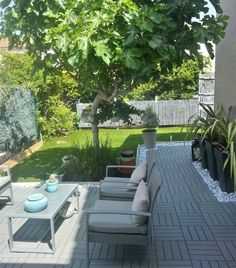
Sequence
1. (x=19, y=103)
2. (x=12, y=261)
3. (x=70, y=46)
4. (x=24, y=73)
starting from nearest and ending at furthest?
(x=12, y=261) < (x=70, y=46) < (x=19, y=103) < (x=24, y=73)

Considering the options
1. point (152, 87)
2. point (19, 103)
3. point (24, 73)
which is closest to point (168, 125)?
point (152, 87)

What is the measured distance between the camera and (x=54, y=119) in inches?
531

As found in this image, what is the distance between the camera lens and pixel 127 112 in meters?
8.03

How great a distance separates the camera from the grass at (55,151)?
8.13m

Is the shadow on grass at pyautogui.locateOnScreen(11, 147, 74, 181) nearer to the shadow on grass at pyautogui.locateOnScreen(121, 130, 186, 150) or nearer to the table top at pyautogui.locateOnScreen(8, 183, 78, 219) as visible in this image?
the shadow on grass at pyautogui.locateOnScreen(121, 130, 186, 150)

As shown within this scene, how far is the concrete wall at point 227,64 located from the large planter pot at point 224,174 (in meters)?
1.65

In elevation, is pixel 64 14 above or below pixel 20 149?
above

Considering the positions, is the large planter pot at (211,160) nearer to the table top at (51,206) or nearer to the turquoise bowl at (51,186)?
the table top at (51,206)

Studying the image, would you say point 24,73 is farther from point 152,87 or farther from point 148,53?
point 148,53

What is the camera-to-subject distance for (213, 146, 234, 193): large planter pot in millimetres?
5938

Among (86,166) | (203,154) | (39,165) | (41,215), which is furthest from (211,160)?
(39,165)

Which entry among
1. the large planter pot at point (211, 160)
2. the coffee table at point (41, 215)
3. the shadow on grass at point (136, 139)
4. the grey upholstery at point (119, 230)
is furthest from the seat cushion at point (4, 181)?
the shadow on grass at point (136, 139)

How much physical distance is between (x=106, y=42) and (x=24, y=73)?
9010 millimetres

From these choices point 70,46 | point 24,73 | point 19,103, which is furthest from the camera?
point 24,73
